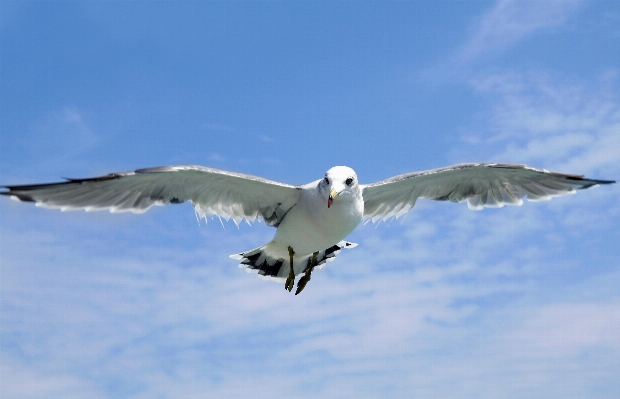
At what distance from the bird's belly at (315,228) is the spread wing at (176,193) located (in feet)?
1.33

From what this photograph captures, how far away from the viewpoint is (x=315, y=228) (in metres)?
11.8

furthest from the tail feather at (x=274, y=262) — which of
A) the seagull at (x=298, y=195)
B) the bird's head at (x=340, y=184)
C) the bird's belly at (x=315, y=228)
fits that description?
the bird's head at (x=340, y=184)

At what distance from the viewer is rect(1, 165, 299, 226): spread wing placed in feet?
35.7

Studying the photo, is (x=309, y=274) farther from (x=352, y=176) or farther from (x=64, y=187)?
(x=64, y=187)

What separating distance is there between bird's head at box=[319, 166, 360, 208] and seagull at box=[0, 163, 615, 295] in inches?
0.6

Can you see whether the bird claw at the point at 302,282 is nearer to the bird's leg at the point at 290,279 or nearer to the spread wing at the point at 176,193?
the bird's leg at the point at 290,279

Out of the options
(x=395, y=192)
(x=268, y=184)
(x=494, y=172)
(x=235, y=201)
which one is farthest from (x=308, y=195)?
(x=494, y=172)

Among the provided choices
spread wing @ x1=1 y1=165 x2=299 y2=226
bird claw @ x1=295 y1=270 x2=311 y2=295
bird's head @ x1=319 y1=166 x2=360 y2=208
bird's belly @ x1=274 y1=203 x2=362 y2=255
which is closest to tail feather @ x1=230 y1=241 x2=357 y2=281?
bird claw @ x1=295 y1=270 x2=311 y2=295

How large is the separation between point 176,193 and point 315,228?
2.50 meters

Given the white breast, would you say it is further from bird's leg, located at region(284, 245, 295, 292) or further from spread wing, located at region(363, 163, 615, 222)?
spread wing, located at region(363, 163, 615, 222)

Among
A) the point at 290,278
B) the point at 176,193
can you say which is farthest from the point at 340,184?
the point at 176,193

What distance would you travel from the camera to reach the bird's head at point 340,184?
11.1m

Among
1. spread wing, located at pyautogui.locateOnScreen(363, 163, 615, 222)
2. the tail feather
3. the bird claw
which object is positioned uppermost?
spread wing, located at pyautogui.locateOnScreen(363, 163, 615, 222)

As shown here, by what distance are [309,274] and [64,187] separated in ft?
15.6
